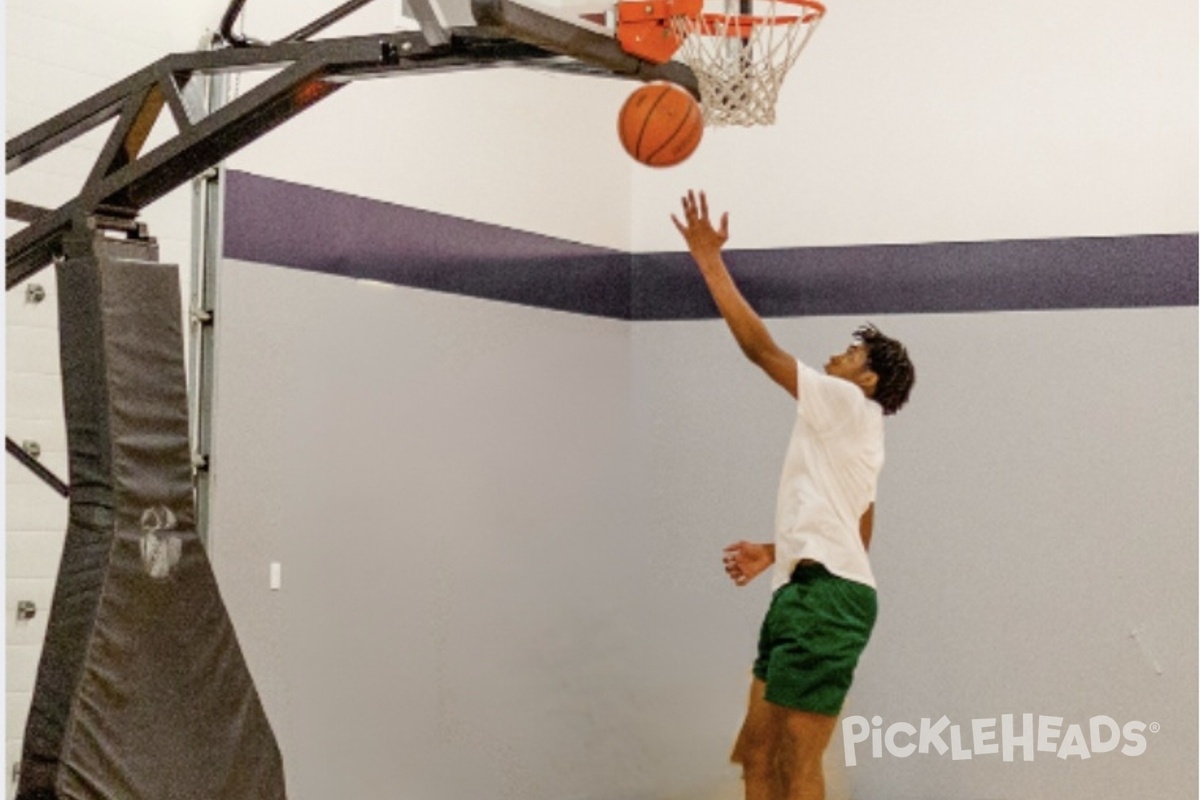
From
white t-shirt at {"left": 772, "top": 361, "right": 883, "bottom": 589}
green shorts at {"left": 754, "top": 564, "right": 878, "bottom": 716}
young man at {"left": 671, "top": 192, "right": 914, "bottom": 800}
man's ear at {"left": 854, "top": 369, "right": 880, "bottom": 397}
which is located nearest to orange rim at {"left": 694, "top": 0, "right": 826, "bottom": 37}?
young man at {"left": 671, "top": 192, "right": 914, "bottom": 800}

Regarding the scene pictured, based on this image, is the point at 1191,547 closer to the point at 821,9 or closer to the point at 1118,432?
the point at 1118,432

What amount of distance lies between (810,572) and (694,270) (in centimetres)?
307

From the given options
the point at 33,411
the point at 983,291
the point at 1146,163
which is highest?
the point at 1146,163

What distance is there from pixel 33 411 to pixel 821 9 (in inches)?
110

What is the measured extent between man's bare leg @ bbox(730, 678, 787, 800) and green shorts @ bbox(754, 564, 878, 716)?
0.10 m

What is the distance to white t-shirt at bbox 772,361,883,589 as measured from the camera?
22.9 ft

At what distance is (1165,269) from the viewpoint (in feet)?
28.8

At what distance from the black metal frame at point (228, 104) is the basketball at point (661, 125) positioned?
2.82ft

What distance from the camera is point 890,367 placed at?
23.8 feet

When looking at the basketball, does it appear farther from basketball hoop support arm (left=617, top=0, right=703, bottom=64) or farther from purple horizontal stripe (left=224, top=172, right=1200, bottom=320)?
purple horizontal stripe (left=224, top=172, right=1200, bottom=320)

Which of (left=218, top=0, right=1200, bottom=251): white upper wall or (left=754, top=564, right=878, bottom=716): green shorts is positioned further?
(left=218, top=0, right=1200, bottom=251): white upper wall

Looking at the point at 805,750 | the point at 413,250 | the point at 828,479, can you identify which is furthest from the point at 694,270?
the point at 805,750

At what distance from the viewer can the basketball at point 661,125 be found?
6.34 m

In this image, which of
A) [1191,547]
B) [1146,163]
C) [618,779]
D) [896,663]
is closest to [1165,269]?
[1146,163]
